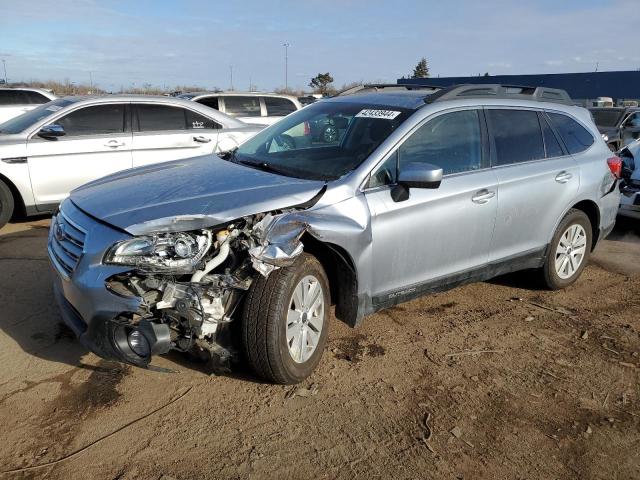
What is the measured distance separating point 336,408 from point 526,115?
313 centimetres

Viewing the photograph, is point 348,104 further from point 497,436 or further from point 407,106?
point 497,436

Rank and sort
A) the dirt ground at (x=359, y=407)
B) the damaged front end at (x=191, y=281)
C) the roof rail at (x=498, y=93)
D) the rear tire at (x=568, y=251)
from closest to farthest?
the dirt ground at (x=359, y=407)
the damaged front end at (x=191, y=281)
the roof rail at (x=498, y=93)
the rear tire at (x=568, y=251)

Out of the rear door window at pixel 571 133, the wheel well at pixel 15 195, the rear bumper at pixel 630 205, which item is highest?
the rear door window at pixel 571 133

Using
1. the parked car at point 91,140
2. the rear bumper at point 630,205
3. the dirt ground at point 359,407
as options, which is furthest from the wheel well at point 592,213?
the parked car at point 91,140

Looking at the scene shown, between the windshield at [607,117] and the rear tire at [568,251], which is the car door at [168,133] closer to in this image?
the rear tire at [568,251]

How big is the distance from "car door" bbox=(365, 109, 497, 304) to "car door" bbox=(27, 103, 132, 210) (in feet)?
15.6

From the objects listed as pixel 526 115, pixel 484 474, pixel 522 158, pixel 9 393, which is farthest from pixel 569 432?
pixel 9 393

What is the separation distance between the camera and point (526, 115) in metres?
4.88

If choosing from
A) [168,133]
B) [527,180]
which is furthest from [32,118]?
[527,180]

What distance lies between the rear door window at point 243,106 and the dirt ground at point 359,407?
781 centimetres

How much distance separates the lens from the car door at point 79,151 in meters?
6.94

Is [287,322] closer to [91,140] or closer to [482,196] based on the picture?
[482,196]

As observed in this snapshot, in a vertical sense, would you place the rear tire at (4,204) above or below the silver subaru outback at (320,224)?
below

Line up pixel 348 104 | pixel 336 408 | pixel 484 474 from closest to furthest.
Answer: pixel 484 474
pixel 336 408
pixel 348 104
